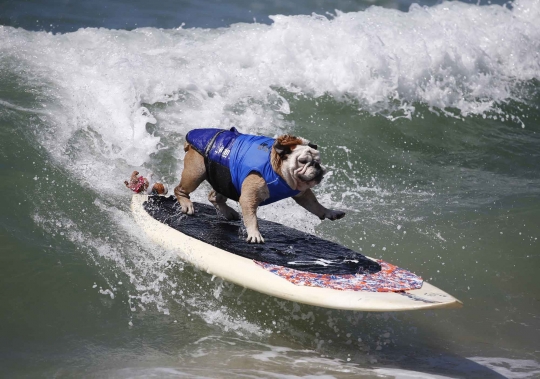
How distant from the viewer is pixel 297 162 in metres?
5.28

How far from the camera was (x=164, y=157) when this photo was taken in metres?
8.39

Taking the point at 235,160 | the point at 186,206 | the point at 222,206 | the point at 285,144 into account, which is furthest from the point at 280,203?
the point at 285,144

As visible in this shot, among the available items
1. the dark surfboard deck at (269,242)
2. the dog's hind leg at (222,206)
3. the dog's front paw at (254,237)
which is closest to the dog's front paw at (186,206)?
the dark surfboard deck at (269,242)

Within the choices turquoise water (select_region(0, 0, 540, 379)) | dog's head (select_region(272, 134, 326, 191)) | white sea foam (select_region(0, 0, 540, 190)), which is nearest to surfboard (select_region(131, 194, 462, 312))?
turquoise water (select_region(0, 0, 540, 379))

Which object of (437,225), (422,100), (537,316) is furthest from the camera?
(422,100)

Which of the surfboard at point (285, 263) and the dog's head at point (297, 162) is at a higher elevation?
the dog's head at point (297, 162)

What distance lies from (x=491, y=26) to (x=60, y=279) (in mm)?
11741

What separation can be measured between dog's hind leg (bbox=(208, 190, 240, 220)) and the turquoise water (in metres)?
0.76

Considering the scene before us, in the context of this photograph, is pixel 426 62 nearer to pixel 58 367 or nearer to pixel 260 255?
pixel 260 255

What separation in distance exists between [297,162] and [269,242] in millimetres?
958

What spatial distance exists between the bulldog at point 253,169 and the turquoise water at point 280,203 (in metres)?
0.78

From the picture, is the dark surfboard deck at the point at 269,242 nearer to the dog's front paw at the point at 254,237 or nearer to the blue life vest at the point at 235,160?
the dog's front paw at the point at 254,237

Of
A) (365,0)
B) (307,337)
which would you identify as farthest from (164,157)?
(365,0)

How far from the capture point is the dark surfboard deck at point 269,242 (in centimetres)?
548
